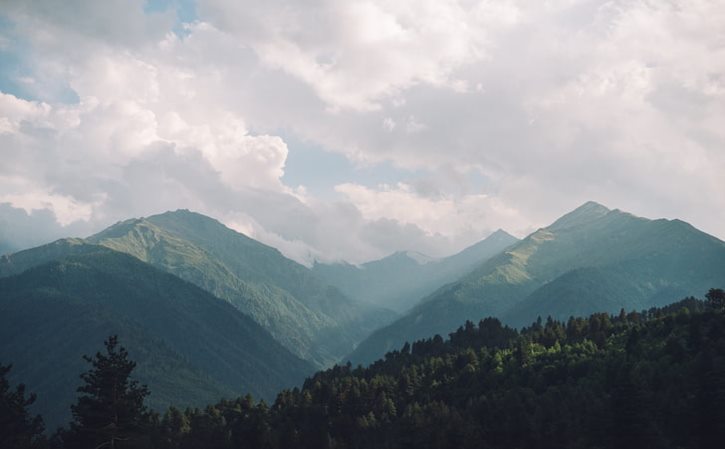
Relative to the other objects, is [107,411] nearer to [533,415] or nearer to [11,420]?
[11,420]

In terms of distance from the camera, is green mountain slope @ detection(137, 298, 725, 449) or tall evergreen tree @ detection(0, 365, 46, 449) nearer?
tall evergreen tree @ detection(0, 365, 46, 449)

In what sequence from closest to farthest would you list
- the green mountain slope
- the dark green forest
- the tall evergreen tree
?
1. the dark green forest
2. the tall evergreen tree
3. the green mountain slope

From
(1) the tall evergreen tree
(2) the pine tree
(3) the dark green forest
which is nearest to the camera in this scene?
(2) the pine tree

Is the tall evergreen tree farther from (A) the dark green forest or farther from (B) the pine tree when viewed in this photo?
(B) the pine tree

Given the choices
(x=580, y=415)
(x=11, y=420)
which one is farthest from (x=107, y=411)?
(x=580, y=415)

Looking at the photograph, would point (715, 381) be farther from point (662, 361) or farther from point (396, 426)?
point (396, 426)

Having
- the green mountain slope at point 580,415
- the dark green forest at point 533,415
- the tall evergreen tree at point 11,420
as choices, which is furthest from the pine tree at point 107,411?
the green mountain slope at point 580,415

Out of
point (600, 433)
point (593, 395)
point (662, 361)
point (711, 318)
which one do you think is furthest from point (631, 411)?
point (711, 318)

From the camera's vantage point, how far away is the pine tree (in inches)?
3027

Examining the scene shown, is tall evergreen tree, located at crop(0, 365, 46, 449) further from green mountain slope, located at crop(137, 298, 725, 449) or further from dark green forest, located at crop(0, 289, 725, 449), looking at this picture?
green mountain slope, located at crop(137, 298, 725, 449)

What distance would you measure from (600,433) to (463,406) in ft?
306

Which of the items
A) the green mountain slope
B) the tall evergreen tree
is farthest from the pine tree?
the green mountain slope

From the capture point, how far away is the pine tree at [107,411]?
76.9 metres

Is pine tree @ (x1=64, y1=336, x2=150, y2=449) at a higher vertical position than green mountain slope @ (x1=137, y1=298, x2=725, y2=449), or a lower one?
higher
